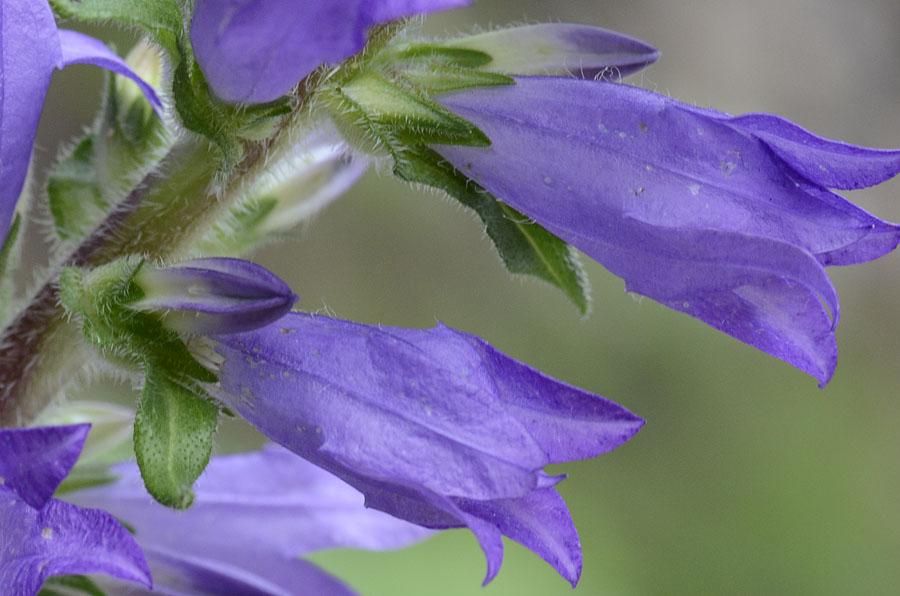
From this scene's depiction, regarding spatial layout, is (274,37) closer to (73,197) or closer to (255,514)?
(73,197)

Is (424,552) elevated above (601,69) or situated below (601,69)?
below

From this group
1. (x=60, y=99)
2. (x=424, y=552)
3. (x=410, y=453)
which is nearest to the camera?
(x=410, y=453)

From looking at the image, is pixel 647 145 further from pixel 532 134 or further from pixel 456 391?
pixel 456 391

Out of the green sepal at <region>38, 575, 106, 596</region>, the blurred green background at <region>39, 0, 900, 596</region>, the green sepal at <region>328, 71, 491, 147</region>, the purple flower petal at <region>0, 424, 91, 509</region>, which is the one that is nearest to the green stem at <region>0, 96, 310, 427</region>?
the green sepal at <region>328, 71, 491, 147</region>

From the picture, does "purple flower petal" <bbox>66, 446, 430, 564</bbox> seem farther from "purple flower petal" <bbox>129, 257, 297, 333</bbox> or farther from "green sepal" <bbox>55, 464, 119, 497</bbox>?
"purple flower petal" <bbox>129, 257, 297, 333</bbox>

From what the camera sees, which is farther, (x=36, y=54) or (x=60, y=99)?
(x=60, y=99)

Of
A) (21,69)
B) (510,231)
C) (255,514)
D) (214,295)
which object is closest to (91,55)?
(21,69)

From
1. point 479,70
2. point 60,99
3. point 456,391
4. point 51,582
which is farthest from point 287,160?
point 60,99

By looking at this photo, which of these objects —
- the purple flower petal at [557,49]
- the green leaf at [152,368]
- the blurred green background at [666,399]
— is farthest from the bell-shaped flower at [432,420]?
the blurred green background at [666,399]
